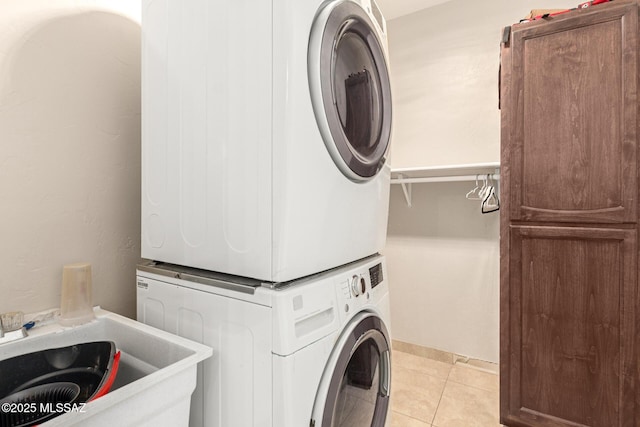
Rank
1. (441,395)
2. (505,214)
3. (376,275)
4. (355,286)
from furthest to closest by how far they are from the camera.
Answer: (441,395) → (505,214) → (376,275) → (355,286)

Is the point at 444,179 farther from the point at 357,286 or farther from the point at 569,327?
the point at 357,286

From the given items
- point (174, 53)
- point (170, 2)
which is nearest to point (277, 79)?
point (174, 53)

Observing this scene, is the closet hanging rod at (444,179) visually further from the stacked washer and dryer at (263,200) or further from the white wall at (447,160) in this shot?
the stacked washer and dryer at (263,200)

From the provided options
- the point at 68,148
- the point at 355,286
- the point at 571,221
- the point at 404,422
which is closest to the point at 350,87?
the point at 355,286

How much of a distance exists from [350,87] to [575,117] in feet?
3.69

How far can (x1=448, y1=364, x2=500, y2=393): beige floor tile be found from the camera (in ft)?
7.11

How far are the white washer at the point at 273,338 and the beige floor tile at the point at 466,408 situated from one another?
3.08ft

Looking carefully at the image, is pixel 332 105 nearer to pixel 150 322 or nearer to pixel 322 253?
pixel 322 253

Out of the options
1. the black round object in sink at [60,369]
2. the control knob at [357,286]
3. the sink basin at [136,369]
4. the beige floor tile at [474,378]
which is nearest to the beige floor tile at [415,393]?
the beige floor tile at [474,378]

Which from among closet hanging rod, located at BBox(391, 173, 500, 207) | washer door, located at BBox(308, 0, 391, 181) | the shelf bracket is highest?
washer door, located at BBox(308, 0, 391, 181)

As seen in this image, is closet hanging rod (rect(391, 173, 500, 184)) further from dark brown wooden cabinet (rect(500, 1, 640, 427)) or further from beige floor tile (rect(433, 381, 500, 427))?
beige floor tile (rect(433, 381, 500, 427))

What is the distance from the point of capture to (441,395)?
6.82 ft

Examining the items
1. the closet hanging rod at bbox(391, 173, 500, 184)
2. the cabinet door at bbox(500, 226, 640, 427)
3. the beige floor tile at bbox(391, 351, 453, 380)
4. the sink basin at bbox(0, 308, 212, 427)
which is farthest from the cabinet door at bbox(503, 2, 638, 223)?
the sink basin at bbox(0, 308, 212, 427)

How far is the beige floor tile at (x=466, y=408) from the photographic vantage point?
1812 mm
